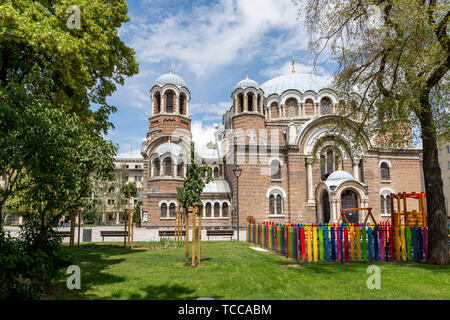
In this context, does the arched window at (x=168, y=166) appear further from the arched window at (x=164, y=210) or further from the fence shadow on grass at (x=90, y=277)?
the fence shadow on grass at (x=90, y=277)

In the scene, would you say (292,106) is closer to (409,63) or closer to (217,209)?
(217,209)

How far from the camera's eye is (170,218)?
30.3 meters

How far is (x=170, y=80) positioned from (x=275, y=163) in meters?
14.4

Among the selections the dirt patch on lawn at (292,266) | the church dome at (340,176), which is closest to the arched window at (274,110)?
the church dome at (340,176)

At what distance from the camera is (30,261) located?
588cm

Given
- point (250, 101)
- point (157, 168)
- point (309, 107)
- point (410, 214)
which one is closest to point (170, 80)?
point (250, 101)

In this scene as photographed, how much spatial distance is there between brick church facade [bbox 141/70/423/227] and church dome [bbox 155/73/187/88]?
0.11 m

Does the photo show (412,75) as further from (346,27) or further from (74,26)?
(74,26)

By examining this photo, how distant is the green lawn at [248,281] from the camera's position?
6.43 metres

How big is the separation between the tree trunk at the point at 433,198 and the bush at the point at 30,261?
1065 centimetres

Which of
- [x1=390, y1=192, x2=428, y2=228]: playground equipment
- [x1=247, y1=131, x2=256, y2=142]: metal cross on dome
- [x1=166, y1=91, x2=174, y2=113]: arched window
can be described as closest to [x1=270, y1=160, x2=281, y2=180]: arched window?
[x1=247, y1=131, x2=256, y2=142]: metal cross on dome

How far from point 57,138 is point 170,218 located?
81.9ft
